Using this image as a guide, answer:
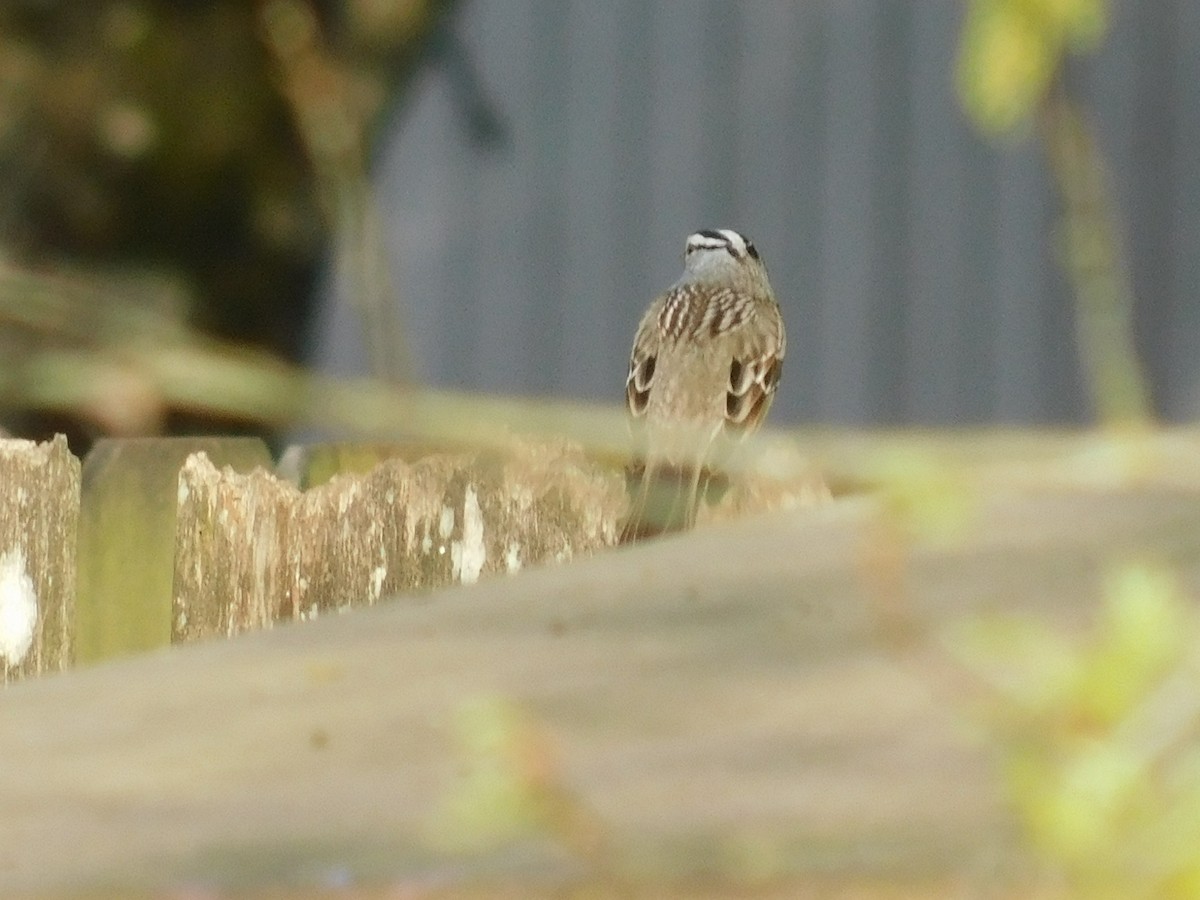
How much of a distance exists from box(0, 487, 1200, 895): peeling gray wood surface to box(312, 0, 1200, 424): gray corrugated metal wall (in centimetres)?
415

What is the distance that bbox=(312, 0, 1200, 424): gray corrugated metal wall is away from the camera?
20.5 feet

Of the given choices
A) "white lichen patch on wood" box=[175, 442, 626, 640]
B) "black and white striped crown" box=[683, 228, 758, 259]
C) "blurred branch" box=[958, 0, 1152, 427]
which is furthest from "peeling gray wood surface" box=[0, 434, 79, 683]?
"black and white striped crown" box=[683, 228, 758, 259]

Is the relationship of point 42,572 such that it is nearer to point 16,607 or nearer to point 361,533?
point 16,607

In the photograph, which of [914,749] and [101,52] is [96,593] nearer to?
[914,749]

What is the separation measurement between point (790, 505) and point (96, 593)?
3.19 feet

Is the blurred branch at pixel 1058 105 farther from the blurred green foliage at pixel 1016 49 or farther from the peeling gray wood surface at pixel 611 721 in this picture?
the peeling gray wood surface at pixel 611 721

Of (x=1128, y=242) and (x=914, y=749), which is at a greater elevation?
(x=1128, y=242)

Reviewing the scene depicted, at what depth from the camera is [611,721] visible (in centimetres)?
173

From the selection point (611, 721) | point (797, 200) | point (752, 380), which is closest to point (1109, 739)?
point (611, 721)

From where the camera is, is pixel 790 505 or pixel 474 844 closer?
pixel 474 844

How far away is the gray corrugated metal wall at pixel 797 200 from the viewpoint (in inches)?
246

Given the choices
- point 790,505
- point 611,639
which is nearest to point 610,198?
point 790,505

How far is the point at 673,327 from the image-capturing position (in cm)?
580

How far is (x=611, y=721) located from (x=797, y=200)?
4996 millimetres
